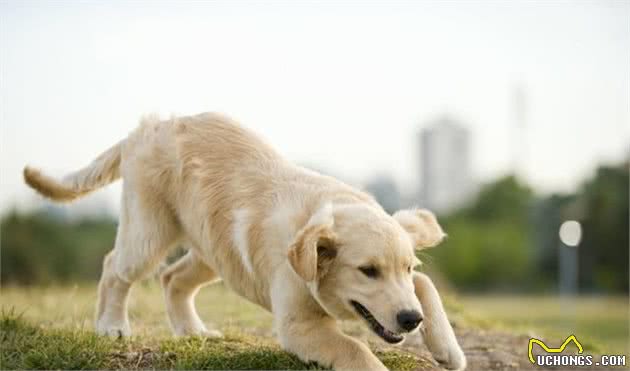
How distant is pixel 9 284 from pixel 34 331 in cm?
867

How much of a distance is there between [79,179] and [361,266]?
3.52m

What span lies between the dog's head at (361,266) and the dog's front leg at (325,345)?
0.51ft

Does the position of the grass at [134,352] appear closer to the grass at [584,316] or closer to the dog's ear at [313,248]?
the dog's ear at [313,248]

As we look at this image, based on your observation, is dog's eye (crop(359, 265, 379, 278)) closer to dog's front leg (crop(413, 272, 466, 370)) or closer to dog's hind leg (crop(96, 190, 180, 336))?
dog's front leg (crop(413, 272, 466, 370))

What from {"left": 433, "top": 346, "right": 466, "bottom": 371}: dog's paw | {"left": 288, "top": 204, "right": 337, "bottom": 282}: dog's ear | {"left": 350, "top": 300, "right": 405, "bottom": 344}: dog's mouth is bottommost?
{"left": 433, "top": 346, "right": 466, "bottom": 371}: dog's paw

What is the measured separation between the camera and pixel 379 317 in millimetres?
5645

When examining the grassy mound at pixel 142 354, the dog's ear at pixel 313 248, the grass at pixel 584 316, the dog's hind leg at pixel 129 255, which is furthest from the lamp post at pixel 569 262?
the dog's ear at pixel 313 248

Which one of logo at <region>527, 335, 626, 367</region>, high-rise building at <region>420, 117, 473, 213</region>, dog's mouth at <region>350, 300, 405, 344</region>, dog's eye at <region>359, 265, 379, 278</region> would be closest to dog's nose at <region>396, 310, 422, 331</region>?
dog's mouth at <region>350, 300, 405, 344</region>

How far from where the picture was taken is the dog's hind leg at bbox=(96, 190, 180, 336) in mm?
7422

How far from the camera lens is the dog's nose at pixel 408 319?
5516 millimetres

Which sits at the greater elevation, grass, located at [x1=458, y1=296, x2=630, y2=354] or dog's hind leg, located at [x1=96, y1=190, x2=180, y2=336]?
dog's hind leg, located at [x1=96, y1=190, x2=180, y2=336]

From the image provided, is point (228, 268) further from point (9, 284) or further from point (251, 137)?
point (9, 284)

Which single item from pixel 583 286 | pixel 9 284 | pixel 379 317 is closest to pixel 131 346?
pixel 379 317

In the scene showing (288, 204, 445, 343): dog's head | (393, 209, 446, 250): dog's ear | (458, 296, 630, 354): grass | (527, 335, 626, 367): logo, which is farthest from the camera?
(458, 296, 630, 354): grass
